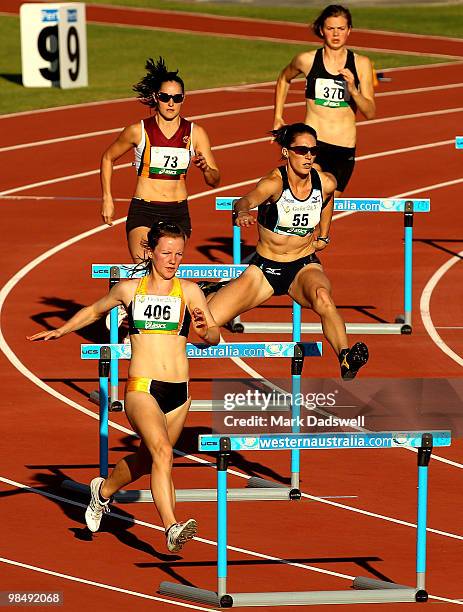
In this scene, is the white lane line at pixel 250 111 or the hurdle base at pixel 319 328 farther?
the white lane line at pixel 250 111

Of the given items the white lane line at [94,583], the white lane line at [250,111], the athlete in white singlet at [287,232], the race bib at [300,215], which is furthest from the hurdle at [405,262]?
the white lane line at [250,111]

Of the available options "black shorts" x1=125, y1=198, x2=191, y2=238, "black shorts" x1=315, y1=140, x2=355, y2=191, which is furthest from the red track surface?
"black shorts" x1=315, y1=140, x2=355, y2=191

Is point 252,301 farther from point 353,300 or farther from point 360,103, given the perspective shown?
point 353,300

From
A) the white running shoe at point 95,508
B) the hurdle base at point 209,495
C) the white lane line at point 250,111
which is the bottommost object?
the white running shoe at point 95,508

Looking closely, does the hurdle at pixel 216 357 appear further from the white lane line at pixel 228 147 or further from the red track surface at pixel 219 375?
the white lane line at pixel 228 147

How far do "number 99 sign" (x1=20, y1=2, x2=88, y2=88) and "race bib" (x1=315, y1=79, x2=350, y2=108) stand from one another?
554 inches

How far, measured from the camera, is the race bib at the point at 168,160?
14.4 metres

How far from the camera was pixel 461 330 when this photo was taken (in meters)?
17.1

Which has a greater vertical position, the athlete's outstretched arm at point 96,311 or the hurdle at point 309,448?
the athlete's outstretched arm at point 96,311

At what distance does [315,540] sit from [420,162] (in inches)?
544

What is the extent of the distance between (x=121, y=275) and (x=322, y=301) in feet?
5.13

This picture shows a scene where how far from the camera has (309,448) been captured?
10539mm

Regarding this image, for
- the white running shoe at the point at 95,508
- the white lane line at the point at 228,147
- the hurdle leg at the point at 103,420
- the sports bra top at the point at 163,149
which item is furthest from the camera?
the white lane line at the point at 228,147

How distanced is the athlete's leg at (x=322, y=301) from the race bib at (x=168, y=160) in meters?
1.67
